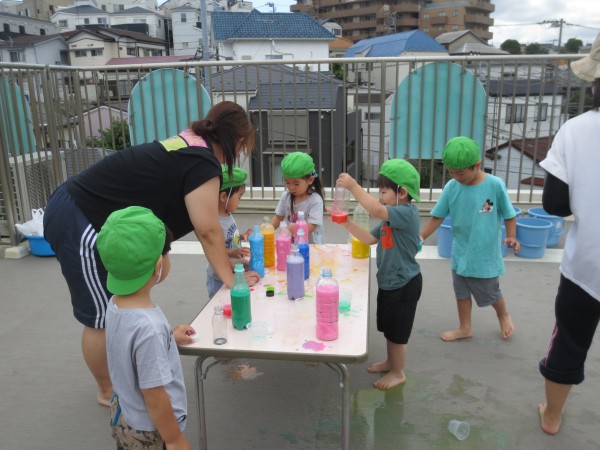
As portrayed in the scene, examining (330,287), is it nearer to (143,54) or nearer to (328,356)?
(328,356)

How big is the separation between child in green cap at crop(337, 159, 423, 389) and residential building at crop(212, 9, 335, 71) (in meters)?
38.1

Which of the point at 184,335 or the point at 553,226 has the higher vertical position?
the point at 184,335

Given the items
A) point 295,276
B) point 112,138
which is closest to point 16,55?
point 112,138

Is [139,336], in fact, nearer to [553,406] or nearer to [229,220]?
[229,220]

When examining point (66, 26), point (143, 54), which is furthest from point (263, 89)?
point (66, 26)

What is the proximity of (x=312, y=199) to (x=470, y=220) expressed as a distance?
1057 millimetres

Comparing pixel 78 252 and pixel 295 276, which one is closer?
pixel 78 252

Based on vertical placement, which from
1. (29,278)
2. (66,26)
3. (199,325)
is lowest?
(29,278)

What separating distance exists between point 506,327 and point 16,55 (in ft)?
140

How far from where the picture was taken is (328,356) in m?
1.91

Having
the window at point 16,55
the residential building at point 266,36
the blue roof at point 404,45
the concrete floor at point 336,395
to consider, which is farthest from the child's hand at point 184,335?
the window at point 16,55

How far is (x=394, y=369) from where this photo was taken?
9.64 ft

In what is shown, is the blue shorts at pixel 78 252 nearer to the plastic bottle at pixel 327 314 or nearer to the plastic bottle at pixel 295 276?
the plastic bottle at pixel 295 276

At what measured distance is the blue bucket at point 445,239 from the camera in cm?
486
